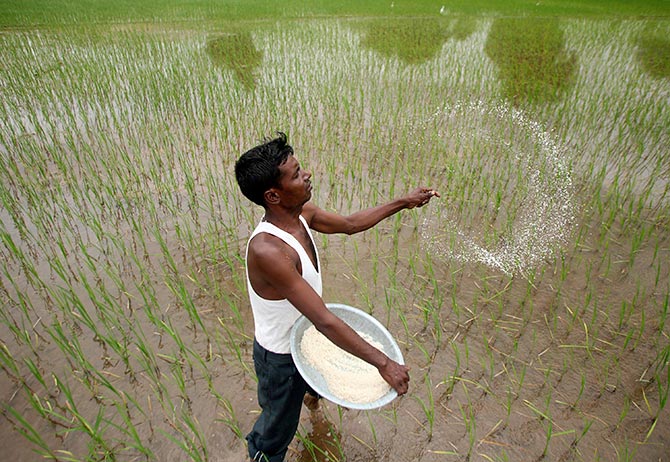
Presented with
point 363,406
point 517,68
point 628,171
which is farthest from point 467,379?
point 517,68

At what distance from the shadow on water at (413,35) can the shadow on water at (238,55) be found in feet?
7.16

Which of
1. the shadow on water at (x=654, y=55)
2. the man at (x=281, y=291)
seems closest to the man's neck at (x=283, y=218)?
the man at (x=281, y=291)

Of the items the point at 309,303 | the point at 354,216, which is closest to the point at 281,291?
the point at 309,303

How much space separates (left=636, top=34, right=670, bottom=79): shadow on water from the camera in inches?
228

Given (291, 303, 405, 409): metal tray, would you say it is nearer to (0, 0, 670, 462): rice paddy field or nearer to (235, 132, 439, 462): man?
(235, 132, 439, 462): man

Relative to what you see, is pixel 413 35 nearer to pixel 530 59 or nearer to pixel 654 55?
pixel 530 59

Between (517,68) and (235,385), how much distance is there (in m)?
6.24

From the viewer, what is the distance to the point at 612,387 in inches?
71.2

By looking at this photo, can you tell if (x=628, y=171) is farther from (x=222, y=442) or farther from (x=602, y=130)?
(x=222, y=442)

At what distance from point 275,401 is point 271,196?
687 millimetres

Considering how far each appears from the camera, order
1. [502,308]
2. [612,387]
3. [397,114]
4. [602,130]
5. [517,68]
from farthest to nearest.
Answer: [517,68] → [397,114] → [602,130] → [502,308] → [612,387]

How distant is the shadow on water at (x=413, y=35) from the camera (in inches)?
263

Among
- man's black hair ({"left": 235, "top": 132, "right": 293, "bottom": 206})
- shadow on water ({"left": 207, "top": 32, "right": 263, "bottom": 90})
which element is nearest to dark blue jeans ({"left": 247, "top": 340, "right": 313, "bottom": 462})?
man's black hair ({"left": 235, "top": 132, "right": 293, "bottom": 206})

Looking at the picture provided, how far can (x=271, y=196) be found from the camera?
3.61 feet
